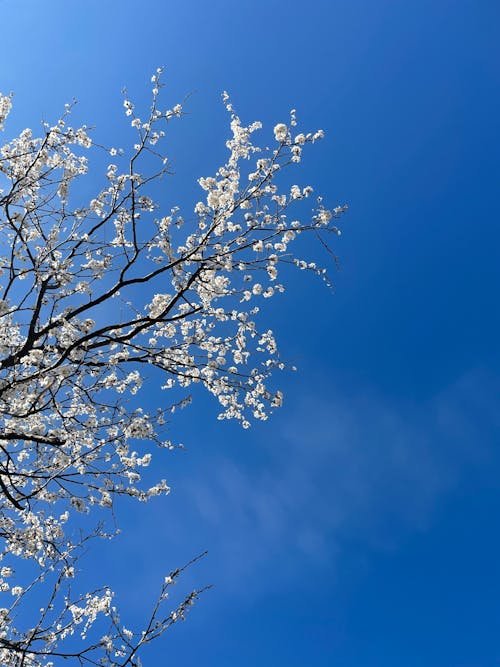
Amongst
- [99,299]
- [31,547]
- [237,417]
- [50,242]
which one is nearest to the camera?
[99,299]

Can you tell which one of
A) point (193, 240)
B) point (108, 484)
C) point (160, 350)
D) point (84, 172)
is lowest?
point (108, 484)

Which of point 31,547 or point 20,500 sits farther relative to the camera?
point 31,547

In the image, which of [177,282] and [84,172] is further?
[84,172]

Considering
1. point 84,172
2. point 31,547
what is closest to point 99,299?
point 84,172

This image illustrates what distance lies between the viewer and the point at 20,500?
6.69 metres

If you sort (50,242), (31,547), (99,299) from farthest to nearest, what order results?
(31,547) < (50,242) < (99,299)

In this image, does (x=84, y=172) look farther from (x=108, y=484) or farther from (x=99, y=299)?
(x=108, y=484)

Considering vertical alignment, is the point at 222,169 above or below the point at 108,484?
above

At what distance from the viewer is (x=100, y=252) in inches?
281

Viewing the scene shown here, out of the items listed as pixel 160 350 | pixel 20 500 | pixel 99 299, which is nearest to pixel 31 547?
pixel 20 500

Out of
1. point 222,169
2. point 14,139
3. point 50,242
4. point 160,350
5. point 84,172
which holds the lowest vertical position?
point 160,350

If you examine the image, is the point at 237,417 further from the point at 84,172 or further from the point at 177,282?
the point at 84,172

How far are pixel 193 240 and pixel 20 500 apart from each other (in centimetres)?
428

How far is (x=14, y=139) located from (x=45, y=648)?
7.45 metres
